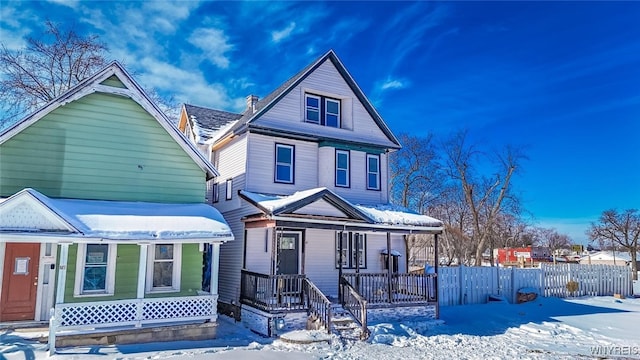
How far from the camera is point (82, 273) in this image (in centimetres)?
1167

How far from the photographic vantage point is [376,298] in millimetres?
14711

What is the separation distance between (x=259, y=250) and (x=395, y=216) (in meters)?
5.07

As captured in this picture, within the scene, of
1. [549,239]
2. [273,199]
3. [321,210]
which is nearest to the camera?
[321,210]

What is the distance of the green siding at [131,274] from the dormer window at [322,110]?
23.0 ft

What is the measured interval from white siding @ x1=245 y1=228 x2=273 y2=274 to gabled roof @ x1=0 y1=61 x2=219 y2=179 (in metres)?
2.74

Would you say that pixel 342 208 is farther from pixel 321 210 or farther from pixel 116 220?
pixel 116 220

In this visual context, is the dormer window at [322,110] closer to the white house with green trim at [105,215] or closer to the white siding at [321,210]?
the white siding at [321,210]

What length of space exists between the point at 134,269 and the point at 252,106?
365 inches

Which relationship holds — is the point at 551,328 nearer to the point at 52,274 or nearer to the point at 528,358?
the point at 528,358

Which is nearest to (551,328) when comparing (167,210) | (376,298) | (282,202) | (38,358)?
(376,298)

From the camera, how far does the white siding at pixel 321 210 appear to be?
13703 millimetres

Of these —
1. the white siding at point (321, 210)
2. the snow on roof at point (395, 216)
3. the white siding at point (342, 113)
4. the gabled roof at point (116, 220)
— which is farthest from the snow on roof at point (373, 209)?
the white siding at point (342, 113)

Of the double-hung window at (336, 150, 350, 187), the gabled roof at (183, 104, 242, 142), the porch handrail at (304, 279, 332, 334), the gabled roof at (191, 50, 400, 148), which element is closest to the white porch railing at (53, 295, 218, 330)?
the porch handrail at (304, 279, 332, 334)

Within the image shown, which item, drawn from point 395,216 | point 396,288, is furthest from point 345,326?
point 395,216
